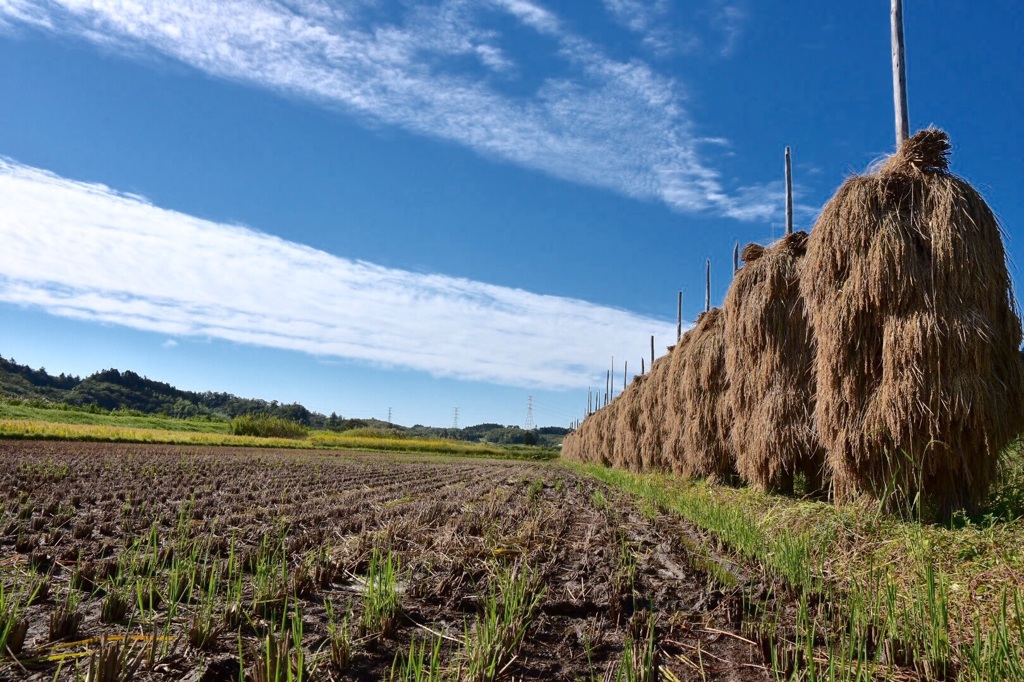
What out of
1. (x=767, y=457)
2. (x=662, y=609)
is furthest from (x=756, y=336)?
(x=662, y=609)

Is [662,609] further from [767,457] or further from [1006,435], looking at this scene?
[767,457]

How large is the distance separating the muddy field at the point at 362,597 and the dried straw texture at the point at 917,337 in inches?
87.4

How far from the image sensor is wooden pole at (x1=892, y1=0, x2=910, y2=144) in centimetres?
706

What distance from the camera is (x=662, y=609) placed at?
390 centimetres

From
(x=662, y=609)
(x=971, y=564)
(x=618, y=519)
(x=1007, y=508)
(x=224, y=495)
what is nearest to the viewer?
(x=662, y=609)

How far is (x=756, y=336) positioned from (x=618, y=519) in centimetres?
336

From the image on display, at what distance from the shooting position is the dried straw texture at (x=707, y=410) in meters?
11.2

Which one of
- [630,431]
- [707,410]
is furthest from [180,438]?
[707,410]

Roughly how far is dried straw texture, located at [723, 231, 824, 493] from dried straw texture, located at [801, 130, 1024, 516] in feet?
4.58

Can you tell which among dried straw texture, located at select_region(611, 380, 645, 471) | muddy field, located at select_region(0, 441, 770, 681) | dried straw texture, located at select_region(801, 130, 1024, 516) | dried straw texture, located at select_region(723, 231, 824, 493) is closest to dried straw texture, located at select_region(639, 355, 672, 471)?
dried straw texture, located at select_region(611, 380, 645, 471)

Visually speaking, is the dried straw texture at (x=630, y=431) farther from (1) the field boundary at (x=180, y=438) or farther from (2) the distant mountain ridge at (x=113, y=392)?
(2) the distant mountain ridge at (x=113, y=392)

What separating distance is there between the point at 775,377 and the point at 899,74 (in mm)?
4029

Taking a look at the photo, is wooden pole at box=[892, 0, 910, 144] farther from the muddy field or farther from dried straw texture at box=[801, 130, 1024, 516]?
the muddy field

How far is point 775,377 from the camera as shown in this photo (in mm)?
8297
